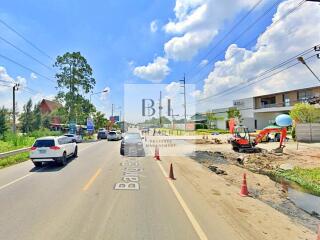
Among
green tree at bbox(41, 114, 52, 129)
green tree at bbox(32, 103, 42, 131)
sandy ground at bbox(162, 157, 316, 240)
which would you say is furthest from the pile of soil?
green tree at bbox(41, 114, 52, 129)

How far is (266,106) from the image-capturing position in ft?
239

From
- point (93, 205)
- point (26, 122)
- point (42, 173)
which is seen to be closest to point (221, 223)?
point (93, 205)

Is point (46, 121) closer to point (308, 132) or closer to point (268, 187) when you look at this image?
→ point (308, 132)

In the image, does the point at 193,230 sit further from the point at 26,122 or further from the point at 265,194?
the point at 26,122

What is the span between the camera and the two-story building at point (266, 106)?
64.1 m

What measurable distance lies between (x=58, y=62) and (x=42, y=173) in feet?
139

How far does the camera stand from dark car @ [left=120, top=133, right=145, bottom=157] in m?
23.9

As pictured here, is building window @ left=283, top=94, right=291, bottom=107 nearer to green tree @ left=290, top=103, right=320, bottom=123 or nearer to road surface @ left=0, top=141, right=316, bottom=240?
green tree @ left=290, top=103, right=320, bottom=123

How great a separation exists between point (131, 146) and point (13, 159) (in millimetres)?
8582

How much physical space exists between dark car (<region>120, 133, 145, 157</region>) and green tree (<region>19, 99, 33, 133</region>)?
5549cm

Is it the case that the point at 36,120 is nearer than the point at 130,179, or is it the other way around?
the point at 130,179

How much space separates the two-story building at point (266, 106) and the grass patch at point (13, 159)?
55659mm

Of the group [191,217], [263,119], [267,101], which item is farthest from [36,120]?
[191,217]

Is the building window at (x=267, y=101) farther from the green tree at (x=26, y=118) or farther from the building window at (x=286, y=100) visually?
the green tree at (x=26, y=118)
